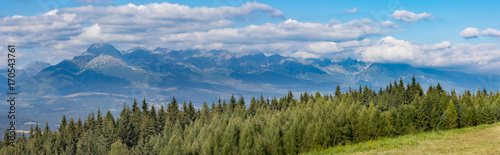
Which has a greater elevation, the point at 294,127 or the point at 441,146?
the point at 441,146

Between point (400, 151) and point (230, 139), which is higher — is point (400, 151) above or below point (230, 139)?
above

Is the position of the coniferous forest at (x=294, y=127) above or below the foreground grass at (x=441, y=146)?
below

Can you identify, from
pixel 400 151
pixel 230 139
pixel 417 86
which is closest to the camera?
pixel 400 151

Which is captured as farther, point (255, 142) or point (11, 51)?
point (255, 142)

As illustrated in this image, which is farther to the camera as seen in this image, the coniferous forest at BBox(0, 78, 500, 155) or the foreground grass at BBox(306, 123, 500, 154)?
the coniferous forest at BBox(0, 78, 500, 155)

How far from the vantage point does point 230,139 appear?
364 ft

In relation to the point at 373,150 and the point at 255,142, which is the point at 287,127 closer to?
the point at 255,142

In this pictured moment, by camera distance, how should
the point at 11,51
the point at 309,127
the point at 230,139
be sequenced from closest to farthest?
the point at 11,51 → the point at 309,127 → the point at 230,139

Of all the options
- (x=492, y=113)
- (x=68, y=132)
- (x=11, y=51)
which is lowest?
(x=68, y=132)

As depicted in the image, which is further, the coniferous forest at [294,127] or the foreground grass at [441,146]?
the coniferous forest at [294,127]

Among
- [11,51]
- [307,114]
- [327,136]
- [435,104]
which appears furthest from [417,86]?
[11,51]

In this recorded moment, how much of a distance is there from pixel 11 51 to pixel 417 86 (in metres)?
152

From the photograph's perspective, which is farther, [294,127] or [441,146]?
[294,127]

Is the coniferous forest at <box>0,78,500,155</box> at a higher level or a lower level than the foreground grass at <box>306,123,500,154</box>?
lower
